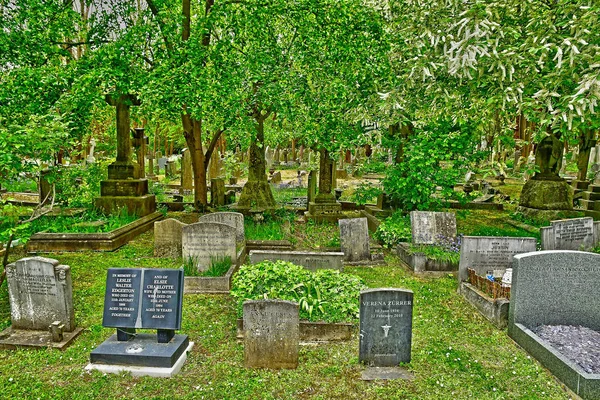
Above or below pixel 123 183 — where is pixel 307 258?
below

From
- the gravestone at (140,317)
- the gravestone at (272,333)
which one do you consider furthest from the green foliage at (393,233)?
the gravestone at (140,317)

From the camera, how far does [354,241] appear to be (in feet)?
31.8

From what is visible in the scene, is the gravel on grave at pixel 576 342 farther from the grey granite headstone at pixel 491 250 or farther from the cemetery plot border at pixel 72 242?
the cemetery plot border at pixel 72 242

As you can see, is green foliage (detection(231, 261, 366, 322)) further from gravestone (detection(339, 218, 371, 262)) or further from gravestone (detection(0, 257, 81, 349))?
gravestone (detection(339, 218, 371, 262))

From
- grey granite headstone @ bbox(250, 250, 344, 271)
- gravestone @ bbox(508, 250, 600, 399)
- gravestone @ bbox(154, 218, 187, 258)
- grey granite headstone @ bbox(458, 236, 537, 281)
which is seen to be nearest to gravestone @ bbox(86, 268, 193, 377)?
grey granite headstone @ bbox(250, 250, 344, 271)

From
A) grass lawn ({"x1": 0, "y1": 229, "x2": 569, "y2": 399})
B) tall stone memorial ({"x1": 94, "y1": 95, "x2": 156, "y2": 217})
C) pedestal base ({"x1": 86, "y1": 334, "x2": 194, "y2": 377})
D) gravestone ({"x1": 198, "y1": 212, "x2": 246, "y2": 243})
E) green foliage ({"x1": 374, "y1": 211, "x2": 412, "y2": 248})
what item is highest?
tall stone memorial ({"x1": 94, "y1": 95, "x2": 156, "y2": 217})

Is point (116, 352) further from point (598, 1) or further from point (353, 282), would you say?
point (598, 1)

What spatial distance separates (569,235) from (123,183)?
12442 millimetres

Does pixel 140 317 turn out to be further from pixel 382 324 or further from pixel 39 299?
pixel 382 324

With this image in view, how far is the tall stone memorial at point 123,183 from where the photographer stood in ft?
41.9

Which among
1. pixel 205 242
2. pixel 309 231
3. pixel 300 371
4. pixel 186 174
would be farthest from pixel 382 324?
pixel 186 174

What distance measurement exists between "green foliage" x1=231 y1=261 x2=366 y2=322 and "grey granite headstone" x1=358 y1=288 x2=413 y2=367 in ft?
2.66

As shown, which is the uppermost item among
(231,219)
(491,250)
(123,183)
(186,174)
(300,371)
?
(186,174)

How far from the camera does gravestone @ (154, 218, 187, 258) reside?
9.76 m
